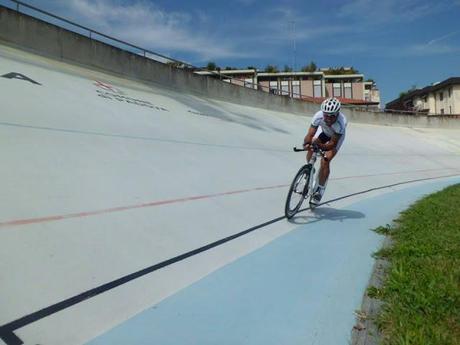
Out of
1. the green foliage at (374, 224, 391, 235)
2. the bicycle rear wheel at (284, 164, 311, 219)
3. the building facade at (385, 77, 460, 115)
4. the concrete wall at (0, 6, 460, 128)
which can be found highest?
the building facade at (385, 77, 460, 115)

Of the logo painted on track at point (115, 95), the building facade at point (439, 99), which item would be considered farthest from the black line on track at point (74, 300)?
the building facade at point (439, 99)

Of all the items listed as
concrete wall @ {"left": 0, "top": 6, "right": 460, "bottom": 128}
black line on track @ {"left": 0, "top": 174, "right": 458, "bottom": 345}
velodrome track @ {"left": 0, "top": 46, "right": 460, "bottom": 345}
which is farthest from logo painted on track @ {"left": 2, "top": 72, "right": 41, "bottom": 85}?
black line on track @ {"left": 0, "top": 174, "right": 458, "bottom": 345}

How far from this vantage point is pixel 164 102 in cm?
1172

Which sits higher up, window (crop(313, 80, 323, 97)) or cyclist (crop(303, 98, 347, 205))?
window (crop(313, 80, 323, 97))

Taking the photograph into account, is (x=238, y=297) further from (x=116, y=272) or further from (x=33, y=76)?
(x=33, y=76)

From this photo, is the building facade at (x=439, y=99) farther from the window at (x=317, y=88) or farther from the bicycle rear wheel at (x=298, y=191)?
the bicycle rear wheel at (x=298, y=191)

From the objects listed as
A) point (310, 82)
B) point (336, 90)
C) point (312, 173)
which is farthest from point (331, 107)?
point (336, 90)

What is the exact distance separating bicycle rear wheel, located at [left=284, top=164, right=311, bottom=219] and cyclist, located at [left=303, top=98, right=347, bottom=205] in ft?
0.85

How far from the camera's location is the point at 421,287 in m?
2.71

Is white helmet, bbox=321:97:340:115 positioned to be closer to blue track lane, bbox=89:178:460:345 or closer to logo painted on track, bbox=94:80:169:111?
blue track lane, bbox=89:178:460:345

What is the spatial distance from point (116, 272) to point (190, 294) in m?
0.53

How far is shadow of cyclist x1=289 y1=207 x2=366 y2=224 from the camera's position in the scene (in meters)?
5.21

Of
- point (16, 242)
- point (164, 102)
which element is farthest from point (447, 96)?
point (16, 242)

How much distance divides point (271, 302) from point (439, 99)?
208 feet
